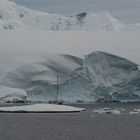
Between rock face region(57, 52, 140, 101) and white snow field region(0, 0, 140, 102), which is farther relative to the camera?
white snow field region(0, 0, 140, 102)

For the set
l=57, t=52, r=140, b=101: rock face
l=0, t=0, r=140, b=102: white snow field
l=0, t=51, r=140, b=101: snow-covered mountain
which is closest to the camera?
l=57, t=52, r=140, b=101: rock face

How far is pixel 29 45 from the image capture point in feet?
307

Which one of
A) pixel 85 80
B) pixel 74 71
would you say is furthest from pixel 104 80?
pixel 74 71

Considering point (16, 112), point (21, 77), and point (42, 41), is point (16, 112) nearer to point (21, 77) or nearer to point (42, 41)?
point (21, 77)

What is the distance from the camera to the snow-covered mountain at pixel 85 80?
7181cm

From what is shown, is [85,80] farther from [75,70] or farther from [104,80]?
[75,70]

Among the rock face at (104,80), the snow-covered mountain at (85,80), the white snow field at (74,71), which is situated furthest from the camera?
the white snow field at (74,71)

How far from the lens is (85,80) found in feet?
239

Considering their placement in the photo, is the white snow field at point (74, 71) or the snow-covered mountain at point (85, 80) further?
the white snow field at point (74, 71)

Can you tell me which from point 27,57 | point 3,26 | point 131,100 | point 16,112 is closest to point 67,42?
point 27,57

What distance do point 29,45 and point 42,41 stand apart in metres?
4.50

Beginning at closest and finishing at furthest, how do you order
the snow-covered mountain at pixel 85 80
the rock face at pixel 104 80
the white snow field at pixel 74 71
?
the rock face at pixel 104 80, the snow-covered mountain at pixel 85 80, the white snow field at pixel 74 71

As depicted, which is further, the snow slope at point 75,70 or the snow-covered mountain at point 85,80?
the snow slope at point 75,70

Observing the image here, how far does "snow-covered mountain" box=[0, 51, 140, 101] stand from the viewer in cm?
7181
